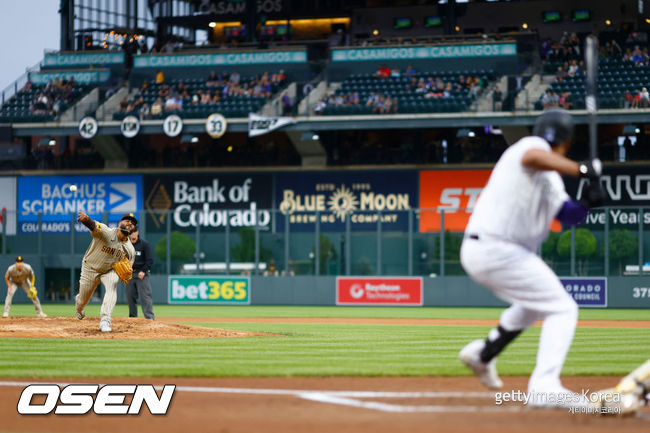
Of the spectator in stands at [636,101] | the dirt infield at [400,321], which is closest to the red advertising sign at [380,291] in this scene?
the dirt infield at [400,321]

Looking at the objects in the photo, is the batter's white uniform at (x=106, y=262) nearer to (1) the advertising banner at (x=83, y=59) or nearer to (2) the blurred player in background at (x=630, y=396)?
(2) the blurred player in background at (x=630, y=396)

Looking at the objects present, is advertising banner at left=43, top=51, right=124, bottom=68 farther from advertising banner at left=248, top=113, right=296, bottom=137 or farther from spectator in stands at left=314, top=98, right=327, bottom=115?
spectator in stands at left=314, top=98, right=327, bottom=115

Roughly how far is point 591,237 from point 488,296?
4105 millimetres

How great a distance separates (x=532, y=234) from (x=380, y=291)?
27.0 metres

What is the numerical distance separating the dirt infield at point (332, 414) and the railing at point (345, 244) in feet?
78.7

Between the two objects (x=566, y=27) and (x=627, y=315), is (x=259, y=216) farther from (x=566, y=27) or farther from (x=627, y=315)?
(x=566, y=27)

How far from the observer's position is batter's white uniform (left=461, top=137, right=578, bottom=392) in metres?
6.72

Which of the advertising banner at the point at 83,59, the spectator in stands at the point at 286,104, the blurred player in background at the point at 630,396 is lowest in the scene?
the blurred player in background at the point at 630,396

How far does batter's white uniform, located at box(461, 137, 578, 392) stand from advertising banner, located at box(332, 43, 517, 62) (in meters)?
37.6

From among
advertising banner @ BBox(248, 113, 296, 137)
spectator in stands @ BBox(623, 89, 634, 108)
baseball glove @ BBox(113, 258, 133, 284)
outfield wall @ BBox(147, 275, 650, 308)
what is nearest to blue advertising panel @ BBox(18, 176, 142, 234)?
advertising banner @ BBox(248, 113, 296, 137)

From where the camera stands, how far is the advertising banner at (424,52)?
43375 mm

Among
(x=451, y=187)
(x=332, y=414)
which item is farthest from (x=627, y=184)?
(x=332, y=414)

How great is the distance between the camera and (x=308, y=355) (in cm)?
1262

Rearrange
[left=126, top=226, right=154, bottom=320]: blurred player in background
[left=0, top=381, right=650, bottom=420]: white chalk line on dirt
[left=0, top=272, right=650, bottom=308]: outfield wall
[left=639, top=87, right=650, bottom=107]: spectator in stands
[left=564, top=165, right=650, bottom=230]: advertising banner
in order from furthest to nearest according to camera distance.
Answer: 1. [left=564, top=165, right=650, bottom=230]: advertising banner
2. [left=639, top=87, right=650, bottom=107]: spectator in stands
3. [left=0, top=272, right=650, bottom=308]: outfield wall
4. [left=126, top=226, right=154, bottom=320]: blurred player in background
5. [left=0, top=381, right=650, bottom=420]: white chalk line on dirt
